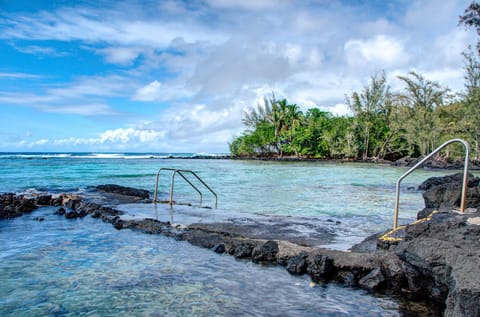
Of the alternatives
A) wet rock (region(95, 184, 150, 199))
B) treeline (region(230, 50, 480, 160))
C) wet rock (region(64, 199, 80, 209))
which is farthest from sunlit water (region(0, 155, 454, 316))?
treeline (region(230, 50, 480, 160))

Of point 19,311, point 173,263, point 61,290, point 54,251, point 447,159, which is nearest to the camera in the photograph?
point 19,311

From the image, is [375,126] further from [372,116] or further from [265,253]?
[265,253]

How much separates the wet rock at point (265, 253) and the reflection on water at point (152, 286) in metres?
0.24

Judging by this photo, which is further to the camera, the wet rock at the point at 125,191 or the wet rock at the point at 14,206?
the wet rock at the point at 125,191

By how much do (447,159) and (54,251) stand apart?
34700 millimetres

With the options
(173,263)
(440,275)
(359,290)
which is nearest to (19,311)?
(173,263)

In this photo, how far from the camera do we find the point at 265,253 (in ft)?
18.2

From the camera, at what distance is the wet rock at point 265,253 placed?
18.1 ft

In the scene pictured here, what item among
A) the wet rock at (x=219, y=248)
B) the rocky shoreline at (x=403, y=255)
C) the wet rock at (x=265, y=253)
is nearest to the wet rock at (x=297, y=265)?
the rocky shoreline at (x=403, y=255)

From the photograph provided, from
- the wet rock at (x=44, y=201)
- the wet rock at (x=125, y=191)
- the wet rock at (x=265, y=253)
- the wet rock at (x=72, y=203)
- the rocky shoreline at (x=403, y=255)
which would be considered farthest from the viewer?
the wet rock at (x=125, y=191)

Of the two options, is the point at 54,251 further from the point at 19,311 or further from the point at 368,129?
the point at 368,129

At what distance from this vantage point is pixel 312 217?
9.41 m

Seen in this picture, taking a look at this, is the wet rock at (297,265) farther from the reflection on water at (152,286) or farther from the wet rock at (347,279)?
the wet rock at (347,279)

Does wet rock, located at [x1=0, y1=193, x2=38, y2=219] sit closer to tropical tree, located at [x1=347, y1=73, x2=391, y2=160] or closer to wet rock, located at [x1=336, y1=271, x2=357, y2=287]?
wet rock, located at [x1=336, y1=271, x2=357, y2=287]
